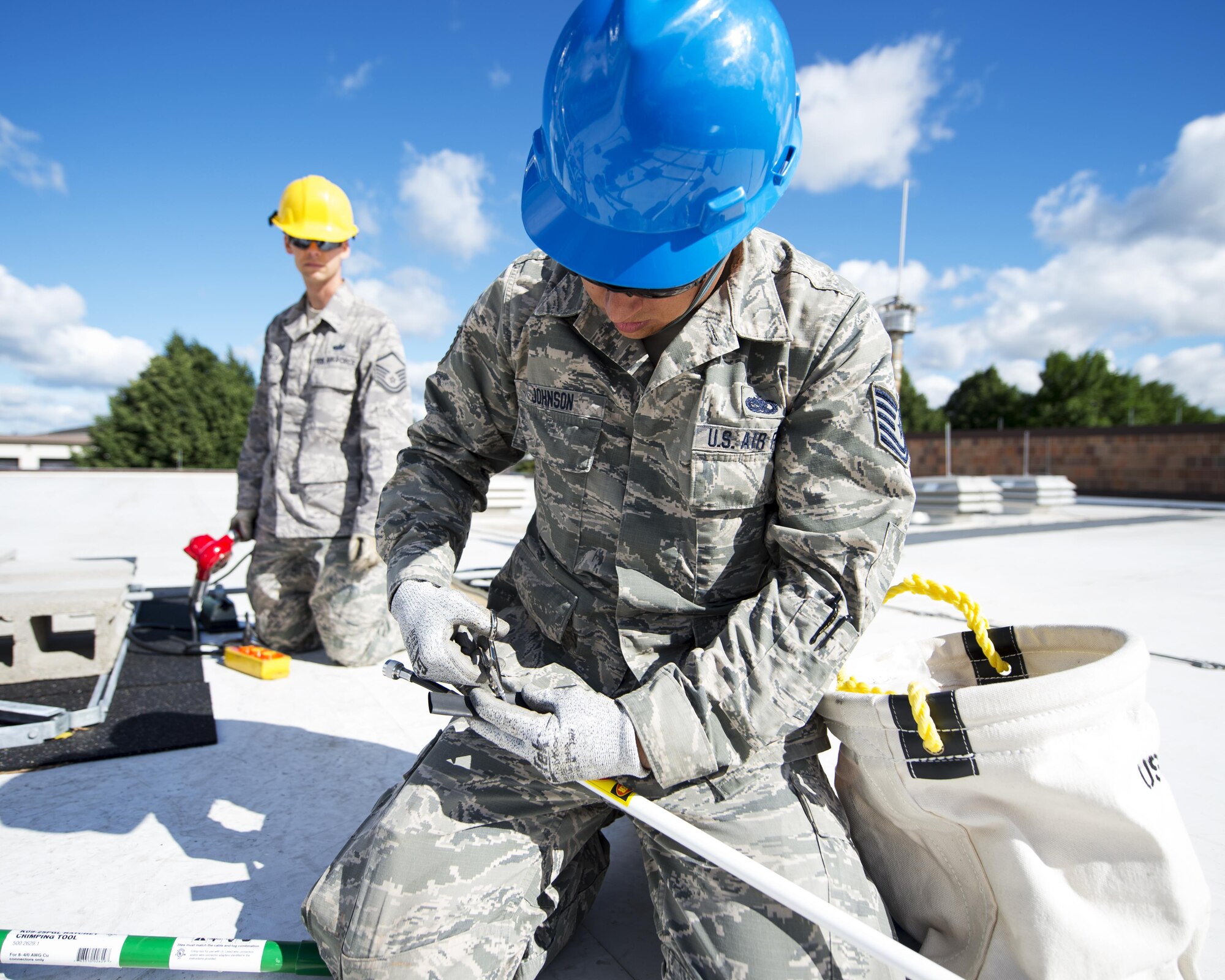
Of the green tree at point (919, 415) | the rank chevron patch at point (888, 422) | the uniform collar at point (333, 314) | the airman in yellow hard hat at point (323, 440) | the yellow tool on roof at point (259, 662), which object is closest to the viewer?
the rank chevron patch at point (888, 422)

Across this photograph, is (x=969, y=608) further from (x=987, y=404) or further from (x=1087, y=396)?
(x=987, y=404)

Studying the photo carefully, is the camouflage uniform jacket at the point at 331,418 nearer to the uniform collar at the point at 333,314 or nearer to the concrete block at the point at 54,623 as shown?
the uniform collar at the point at 333,314

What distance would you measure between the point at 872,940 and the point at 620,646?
67cm

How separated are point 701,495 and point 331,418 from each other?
2635mm

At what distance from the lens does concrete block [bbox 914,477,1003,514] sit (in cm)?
1181

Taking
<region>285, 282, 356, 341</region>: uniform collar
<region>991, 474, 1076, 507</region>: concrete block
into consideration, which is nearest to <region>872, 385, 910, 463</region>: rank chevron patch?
<region>285, 282, 356, 341</region>: uniform collar

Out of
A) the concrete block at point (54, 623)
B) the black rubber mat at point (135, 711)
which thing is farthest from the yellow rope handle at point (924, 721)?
the concrete block at point (54, 623)

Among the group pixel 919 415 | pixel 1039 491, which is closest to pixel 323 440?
pixel 1039 491

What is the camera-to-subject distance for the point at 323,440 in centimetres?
358

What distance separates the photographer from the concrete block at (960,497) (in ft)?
38.8

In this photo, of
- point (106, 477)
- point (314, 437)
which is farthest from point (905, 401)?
point (314, 437)

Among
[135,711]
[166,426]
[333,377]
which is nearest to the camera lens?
[135,711]

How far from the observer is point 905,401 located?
51.1m

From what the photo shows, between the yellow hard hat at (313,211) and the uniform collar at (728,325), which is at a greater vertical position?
the yellow hard hat at (313,211)
